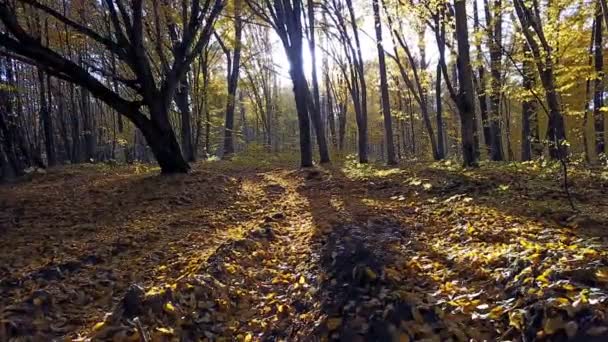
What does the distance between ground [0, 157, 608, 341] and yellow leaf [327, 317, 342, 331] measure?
0.01m

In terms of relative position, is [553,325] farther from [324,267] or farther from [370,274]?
[324,267]

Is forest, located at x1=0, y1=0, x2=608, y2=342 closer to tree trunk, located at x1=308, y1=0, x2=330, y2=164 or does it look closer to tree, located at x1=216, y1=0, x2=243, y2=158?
tree trunk, located at x1=308, y1=0, x2=330, y2=164

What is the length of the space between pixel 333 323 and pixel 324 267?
3.61ft

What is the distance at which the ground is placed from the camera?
3096 mm

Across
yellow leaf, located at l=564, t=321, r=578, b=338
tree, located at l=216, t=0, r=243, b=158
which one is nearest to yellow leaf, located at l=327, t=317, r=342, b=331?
yellow leaf, located at l=564, t=321, r=578, b=338

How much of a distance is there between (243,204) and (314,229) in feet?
8.52

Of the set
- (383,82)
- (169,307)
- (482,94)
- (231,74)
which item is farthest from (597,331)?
(231,74)

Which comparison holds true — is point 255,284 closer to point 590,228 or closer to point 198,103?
point 590,228

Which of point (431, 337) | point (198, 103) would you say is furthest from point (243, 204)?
point (198, 103)

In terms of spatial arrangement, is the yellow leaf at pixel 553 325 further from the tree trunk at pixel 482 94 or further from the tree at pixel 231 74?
the tree at pixel 231 74

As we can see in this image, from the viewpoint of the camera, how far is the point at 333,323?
3.29 m

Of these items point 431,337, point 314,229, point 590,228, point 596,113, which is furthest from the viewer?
point 596,113

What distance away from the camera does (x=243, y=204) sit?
809 centimetres

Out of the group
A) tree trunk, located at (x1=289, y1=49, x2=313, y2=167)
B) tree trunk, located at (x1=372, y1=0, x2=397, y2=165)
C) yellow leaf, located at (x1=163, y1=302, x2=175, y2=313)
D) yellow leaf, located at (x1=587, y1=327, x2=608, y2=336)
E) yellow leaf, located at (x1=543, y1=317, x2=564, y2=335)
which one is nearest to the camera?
yellow leaf, located at (x1=587, y1=327, x2=608, y2=336)
